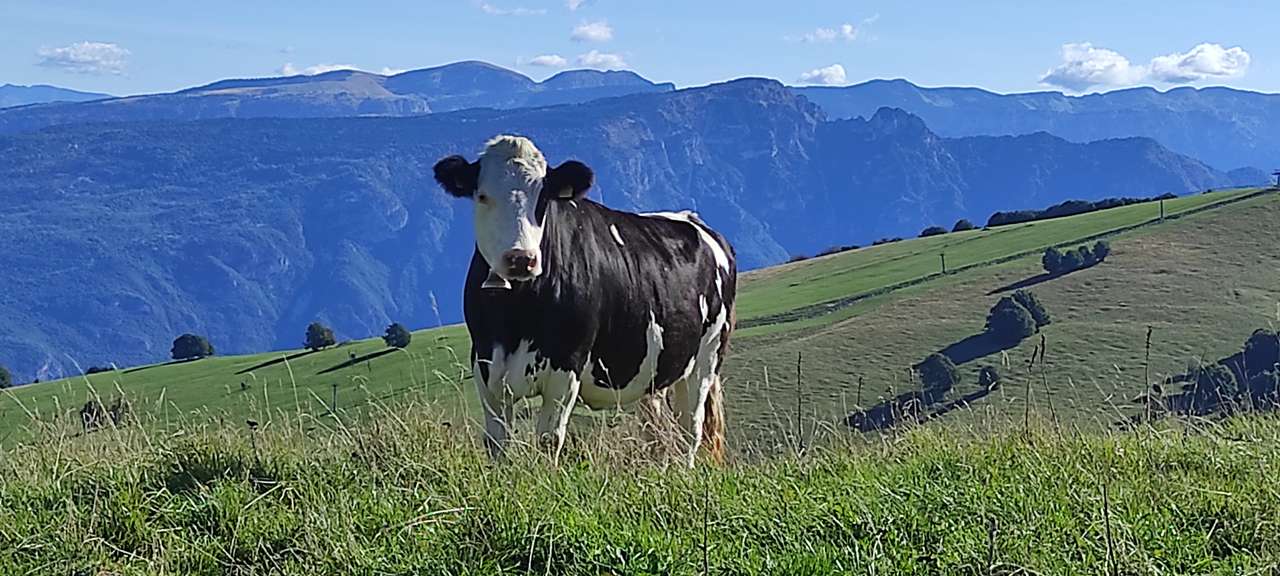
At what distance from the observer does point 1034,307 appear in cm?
7212

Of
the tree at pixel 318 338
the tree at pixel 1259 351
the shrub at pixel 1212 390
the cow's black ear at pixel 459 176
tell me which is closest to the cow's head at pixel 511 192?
the cow's black ear at pixel 459 176

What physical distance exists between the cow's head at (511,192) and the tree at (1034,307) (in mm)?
63969

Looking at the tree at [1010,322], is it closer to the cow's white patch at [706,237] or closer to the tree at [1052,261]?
the tree at [1052,261]

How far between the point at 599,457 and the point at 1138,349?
55.9 m

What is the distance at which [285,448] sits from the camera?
8.27 meters

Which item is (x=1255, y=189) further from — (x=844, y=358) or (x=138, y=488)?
(x=138, y=488)

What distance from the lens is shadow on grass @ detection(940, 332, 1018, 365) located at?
6512cm

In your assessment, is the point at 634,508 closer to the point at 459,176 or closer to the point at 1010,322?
the point at 459,176

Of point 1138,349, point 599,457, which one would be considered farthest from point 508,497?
point 1138,349

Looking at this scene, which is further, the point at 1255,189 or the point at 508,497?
the point at 1255,189

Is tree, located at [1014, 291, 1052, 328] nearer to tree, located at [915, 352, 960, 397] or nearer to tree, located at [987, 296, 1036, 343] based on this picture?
tree, located at [987, 296, 1036, 343]

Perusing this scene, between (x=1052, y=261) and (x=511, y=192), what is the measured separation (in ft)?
271

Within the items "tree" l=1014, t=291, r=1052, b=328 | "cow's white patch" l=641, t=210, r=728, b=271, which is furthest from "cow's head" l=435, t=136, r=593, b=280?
"tree" l=1014, t=291, r=1052, b=328

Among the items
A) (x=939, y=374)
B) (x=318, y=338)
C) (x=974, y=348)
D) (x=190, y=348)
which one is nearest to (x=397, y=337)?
(x=318, y=338)
